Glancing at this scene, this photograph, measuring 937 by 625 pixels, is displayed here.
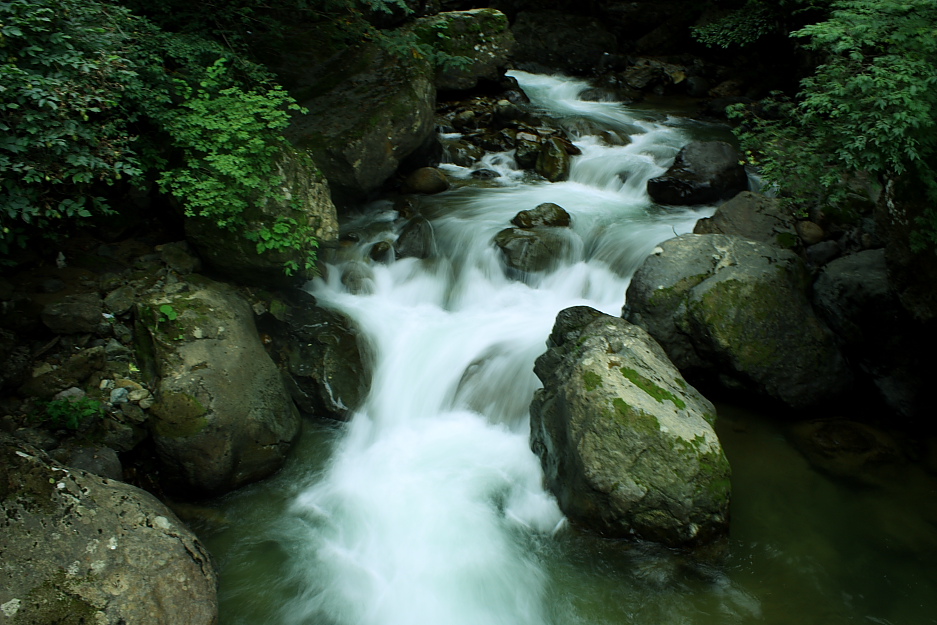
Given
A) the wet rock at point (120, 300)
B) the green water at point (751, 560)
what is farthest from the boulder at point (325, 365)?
the wet rock at point (120, 300)

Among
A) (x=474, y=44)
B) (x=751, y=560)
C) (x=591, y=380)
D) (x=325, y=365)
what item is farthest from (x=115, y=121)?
(x=474, y=44)

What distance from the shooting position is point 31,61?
13.4 feet

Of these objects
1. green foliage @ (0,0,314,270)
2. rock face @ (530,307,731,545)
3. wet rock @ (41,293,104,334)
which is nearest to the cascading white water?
rock face @ (530,307,731,545)

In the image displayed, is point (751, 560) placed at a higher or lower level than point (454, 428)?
higher

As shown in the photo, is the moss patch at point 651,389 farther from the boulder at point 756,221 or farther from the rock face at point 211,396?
the rock face at point 211,396

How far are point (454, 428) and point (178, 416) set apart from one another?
2.61m

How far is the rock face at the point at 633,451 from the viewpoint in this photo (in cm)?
456

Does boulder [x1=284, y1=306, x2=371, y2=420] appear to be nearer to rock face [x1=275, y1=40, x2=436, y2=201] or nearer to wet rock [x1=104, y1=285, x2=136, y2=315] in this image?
wet rock [x1=104, y1=285, x2=136, y2=315]

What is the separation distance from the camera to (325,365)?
6.25 meters

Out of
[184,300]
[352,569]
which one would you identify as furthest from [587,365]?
[184,300]

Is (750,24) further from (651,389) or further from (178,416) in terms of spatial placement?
(178,416)

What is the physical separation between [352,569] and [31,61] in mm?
4404

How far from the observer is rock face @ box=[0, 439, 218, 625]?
3.33 metres

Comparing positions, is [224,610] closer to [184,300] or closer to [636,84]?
[184,300]
